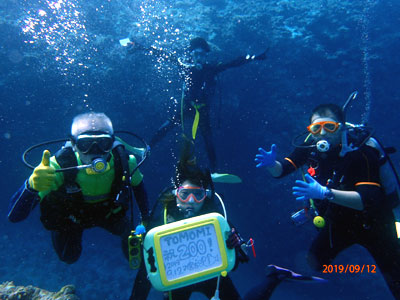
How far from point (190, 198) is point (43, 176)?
5.25 ft

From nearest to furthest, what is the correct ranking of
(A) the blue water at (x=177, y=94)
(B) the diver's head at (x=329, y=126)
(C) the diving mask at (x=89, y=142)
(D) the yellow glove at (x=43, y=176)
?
(D) the yellow glove at (x=43, y=176) → (C) the diving mask at (x=89, y=142) → (B) the diver's head at (x=329, y=126) → (A) the blue water at (x=177, y=94)

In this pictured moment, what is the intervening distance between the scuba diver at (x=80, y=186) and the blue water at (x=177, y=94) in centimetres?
692

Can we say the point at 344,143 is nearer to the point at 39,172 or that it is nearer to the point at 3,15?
the point at 39,172

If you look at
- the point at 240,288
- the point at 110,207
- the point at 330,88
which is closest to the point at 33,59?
the point at 110,207

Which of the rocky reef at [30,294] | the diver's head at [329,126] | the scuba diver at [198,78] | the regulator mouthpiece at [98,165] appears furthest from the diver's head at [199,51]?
the rocky reef at [30,294]

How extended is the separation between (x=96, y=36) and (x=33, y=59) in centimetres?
260

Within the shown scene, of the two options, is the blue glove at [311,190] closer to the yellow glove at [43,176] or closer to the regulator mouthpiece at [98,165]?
the regulator mouthpiece at [98,165]

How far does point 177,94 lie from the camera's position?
32.9 feet

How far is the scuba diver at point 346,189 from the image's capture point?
103 inches

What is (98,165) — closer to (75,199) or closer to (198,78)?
(75,199)

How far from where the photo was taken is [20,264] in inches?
376

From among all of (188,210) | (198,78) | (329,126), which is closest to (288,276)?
(188,210)

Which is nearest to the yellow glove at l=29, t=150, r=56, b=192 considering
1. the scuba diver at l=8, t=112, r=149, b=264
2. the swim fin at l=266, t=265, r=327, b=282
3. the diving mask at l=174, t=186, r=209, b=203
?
the scuba diver at l=8, t=112, r=149, b=264

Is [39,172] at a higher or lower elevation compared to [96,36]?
lower
